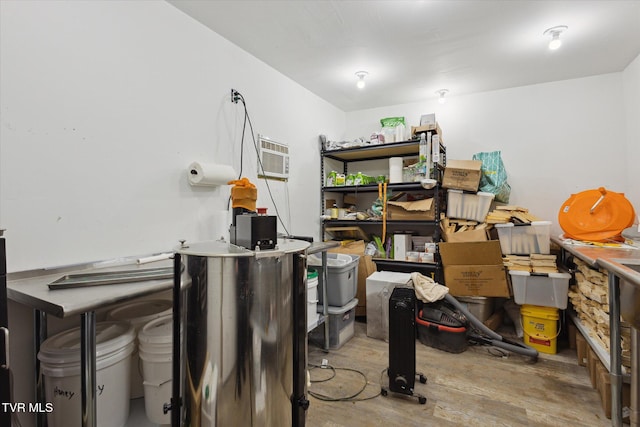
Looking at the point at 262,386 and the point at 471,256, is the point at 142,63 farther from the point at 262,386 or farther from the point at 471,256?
the point at 471,256

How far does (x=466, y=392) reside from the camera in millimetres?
2016

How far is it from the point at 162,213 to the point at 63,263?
22.3 inches

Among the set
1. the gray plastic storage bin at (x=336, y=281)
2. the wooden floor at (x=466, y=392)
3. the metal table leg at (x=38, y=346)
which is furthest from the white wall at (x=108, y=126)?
the wooden floor at (x=466, y=392)

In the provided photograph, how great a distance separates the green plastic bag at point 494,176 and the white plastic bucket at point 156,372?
3.05m

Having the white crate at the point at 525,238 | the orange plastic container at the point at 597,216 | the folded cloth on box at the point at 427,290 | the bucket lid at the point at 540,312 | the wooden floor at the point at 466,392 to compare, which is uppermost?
the orange plastic container at the point at 597,216

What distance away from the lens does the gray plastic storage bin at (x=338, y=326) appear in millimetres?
2645

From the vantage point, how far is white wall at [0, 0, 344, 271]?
1.35 m

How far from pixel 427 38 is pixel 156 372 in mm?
2846

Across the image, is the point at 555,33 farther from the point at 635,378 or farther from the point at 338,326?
the point at 338,326

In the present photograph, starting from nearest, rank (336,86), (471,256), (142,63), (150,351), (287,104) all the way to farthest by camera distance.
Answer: (150,351) < (142,63) < (471,256) < (287,104) < (336,86)

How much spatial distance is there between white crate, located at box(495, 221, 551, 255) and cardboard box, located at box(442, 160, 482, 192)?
479 mm

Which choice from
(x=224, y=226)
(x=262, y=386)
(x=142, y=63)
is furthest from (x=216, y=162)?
(x=262, y=386)

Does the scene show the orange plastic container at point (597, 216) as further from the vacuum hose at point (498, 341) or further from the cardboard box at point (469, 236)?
the vacuum hose at point (498, 341)

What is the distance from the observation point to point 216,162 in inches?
90.3
